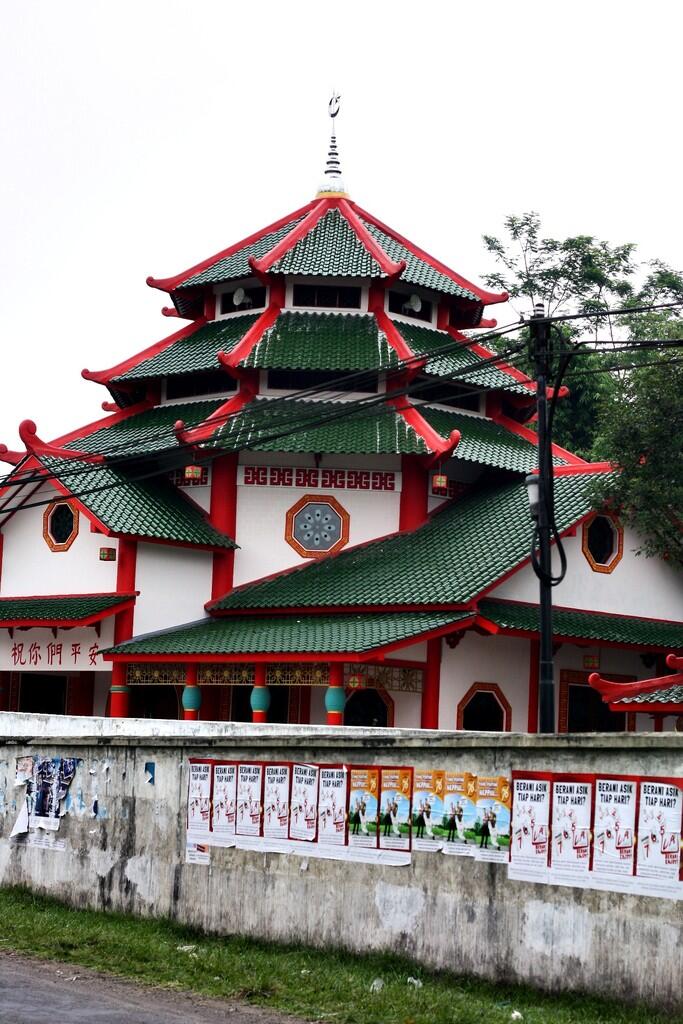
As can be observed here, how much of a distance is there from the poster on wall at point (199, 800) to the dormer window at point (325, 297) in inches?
750

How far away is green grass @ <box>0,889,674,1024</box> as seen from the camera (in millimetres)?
11883

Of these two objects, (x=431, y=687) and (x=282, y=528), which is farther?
(x=282, y=528)

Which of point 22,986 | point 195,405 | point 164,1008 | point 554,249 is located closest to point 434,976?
point 164,1008

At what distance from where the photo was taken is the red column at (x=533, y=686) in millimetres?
28891

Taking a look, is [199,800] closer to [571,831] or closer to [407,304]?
[571,831]

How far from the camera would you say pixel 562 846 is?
12602mm

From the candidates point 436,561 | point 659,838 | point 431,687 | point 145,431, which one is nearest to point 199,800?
point 659,838

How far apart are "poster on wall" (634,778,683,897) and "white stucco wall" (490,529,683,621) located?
16.0 m

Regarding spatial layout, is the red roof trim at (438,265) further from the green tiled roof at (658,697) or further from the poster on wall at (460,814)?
the poster on wall at (460,814)

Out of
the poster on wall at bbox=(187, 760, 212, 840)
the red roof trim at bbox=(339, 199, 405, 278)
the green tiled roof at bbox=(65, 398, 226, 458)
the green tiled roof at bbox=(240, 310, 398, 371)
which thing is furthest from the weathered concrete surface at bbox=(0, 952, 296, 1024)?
the red roof trim at bbox=(339, 199, 405, 278)

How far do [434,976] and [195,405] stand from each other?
21.1m

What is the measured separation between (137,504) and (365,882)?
56.0 feet

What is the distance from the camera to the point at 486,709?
28.5 m

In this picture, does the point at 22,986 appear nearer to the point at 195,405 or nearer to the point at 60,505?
the point at 60,505
